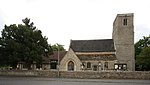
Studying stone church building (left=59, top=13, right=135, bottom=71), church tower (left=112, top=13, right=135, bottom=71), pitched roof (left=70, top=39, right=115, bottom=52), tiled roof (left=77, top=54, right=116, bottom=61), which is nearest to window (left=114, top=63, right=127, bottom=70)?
stone church building (left=59, top=13, right=135, bottom=71)

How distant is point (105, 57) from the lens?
251ft

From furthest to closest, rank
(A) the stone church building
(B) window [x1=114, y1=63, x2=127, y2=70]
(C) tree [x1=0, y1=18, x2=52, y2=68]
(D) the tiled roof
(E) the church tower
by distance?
(D) the tiled roof < (E) the church tower < (A) the stone church building < (B) window [x1=114, y1=63, x2=127, y2=70] < (C) tree [x1=0, y1=18, x2=52, y2=68]

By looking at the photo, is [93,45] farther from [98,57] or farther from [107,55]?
[107,55]

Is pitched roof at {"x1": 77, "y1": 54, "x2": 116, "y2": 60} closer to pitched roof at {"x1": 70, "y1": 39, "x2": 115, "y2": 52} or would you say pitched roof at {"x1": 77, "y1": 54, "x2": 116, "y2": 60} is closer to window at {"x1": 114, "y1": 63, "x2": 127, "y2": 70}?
pitched roof at {"x1": 70, "y1": 39, "x2": 115, "y2": 52}

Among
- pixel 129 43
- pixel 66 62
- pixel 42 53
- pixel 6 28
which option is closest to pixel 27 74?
pixel 42 53

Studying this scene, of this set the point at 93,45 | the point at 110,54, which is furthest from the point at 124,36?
the point at 93,45

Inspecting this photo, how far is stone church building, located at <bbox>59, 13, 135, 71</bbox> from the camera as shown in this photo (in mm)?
74188

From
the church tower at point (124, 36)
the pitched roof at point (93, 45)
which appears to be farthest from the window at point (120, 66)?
the pitched roof at point (93, 45)

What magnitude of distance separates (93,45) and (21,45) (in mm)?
28584

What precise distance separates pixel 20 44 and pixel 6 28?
5432 mm

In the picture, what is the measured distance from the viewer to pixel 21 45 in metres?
58.5

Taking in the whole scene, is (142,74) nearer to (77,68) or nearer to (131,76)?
(131,76)

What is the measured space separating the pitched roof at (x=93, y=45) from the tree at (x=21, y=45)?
20307mm

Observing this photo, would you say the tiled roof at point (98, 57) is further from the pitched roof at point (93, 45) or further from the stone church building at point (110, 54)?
the pitched roof at point (93, 45)
